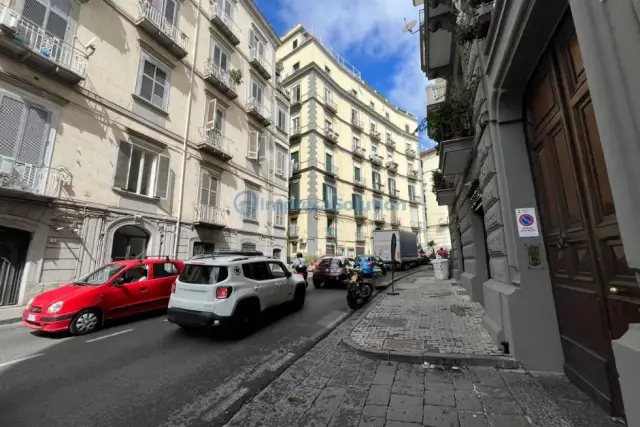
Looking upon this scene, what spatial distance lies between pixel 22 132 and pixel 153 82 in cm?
562

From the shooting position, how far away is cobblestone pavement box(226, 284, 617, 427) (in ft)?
9.39

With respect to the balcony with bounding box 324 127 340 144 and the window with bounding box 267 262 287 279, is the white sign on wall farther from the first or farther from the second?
the balcony with bounding box 324 127 340 144

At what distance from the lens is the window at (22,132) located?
8250 mm

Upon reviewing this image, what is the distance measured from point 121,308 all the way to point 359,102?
32046 mm

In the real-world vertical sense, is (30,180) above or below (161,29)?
below

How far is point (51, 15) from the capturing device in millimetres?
9484

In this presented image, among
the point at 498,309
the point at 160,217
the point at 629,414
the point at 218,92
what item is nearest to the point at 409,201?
the point at 218,92

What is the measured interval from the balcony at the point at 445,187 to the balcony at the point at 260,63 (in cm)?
1404

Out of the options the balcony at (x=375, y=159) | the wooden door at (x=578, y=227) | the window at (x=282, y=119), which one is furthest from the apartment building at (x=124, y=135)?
the balcony at (x=375, y=159)

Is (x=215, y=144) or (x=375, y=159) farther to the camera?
(x=375, y=159)

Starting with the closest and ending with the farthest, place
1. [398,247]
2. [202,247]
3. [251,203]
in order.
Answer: [202,247], [251,203], [398,247]

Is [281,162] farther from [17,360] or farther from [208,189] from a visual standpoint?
[17,360]

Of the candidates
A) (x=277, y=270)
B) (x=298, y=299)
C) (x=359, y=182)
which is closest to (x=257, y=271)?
(x=277, y=270)

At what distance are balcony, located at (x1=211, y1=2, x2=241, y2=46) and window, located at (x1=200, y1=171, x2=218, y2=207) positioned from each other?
27.9 feet
